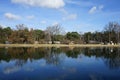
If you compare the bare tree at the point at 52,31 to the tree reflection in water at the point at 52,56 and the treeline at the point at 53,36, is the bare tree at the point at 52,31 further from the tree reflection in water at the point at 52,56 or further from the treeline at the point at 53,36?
the tree reflection in water at the point at 52,56

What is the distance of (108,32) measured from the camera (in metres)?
80.1

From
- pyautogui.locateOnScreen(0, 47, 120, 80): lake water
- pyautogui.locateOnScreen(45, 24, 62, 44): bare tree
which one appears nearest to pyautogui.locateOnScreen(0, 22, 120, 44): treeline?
pyautogui.locateOnScreen(45, 24, 62, 44): bare tree

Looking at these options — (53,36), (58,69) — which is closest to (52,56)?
(58,69)

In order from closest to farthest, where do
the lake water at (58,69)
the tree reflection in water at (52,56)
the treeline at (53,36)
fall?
1. the lake water at (58,69)
2. the tree reflection in water at (52,56)
3. the treeline at (53,36)

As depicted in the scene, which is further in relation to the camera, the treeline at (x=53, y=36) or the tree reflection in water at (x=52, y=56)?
the treeline at (x=53, y=36)

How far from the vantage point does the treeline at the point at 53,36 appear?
66125 mm

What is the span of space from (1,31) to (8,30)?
2605 millimetres

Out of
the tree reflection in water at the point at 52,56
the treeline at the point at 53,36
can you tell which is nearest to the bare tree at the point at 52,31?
the treeline at the point at 53,36

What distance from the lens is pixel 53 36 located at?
272 feet

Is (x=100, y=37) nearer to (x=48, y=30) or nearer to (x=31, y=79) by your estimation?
(x=48, y=30)

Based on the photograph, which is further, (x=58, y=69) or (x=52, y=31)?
(x=52, y=31)

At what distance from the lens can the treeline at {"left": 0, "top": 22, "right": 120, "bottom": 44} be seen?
2603 inches

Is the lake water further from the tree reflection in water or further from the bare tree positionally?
the bare tree

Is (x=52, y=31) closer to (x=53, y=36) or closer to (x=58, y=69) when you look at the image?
(x=53, y=36)
